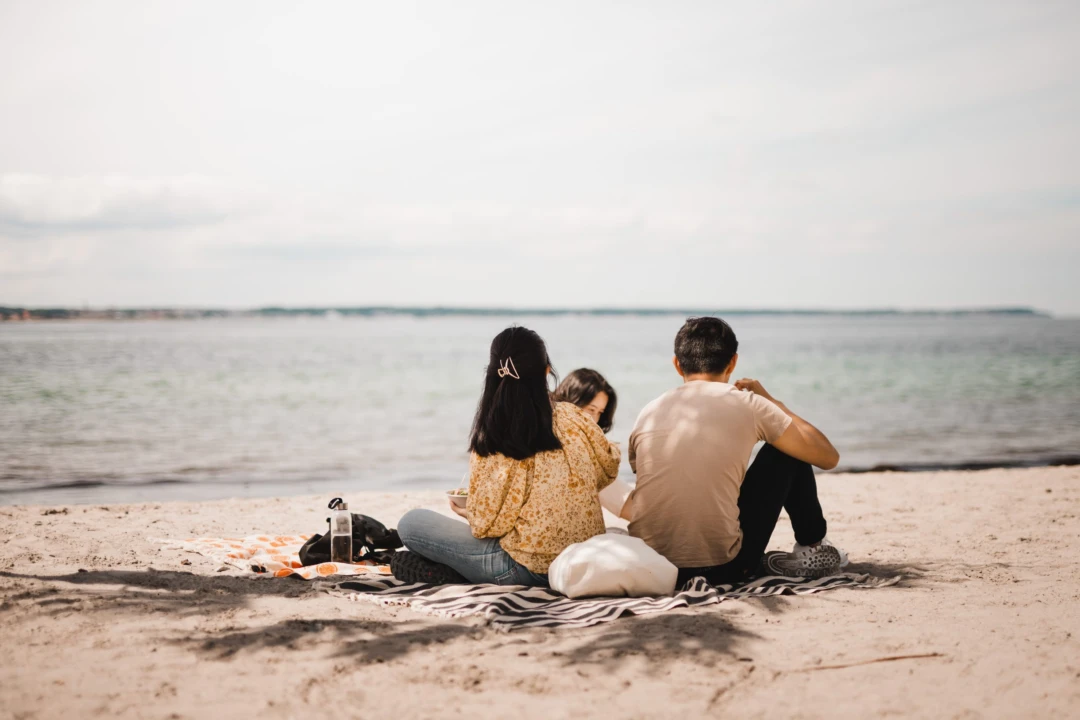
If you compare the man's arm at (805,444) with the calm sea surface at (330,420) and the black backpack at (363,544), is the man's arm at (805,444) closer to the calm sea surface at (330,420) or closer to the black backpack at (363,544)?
the black backpack at (363,544)

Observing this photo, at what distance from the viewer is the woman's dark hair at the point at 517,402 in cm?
438

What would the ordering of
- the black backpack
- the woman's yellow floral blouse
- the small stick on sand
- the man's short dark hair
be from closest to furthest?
the small stick on sand
the woman's yellow floral blouse
the man's short dark hair
the black backpack

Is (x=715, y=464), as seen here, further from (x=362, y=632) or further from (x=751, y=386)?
(x=362, y=632)

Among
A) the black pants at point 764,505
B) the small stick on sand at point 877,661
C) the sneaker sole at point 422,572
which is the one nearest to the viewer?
the small stick on sand at point 877,661

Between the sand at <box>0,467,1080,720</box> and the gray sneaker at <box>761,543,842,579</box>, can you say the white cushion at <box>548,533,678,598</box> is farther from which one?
the gray sneaker at <box>761,543,842,579</box>

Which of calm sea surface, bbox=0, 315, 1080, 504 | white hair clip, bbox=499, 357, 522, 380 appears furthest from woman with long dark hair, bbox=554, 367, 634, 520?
calm sea surface, bbox=0, 315, 1080, 504

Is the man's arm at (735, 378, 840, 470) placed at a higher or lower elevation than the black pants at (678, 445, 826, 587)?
higher

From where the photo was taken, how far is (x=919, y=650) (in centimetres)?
378

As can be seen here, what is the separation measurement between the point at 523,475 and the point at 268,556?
2.42 metres

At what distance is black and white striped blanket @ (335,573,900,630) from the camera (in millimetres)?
4250

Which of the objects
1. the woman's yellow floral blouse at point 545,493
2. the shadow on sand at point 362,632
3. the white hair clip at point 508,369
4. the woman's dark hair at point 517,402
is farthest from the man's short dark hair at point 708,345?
the shadow on sand at point 362,632

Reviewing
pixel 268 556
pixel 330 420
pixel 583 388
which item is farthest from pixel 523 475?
pixel 330 420

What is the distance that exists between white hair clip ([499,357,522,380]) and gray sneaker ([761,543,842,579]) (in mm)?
2165

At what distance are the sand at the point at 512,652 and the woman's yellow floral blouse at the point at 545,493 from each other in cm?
62
